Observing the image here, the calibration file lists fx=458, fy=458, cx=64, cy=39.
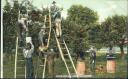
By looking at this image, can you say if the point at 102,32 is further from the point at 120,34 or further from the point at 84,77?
the point at 84,77

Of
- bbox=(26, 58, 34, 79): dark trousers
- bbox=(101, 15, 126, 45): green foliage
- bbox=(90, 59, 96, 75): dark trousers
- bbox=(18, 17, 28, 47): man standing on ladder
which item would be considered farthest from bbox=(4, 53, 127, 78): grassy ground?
bbox=(101, 15, 126, 45): green foliage

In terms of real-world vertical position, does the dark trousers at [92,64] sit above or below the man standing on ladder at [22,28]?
below

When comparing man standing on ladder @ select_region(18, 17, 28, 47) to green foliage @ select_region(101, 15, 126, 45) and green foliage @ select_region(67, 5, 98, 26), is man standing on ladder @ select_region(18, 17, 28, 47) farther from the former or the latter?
green foliage @ select_region(101, 15, 126, 45)

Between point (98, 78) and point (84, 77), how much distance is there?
23.1 inches

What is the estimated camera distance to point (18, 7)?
1784cm

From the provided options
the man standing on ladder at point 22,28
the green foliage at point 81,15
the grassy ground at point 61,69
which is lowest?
the grassy ground at point 61,69

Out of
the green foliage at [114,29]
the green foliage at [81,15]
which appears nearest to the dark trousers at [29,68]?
the green foliage at [81,15]

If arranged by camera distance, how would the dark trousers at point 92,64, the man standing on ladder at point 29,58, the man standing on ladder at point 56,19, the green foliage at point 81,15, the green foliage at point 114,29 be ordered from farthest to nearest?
the green foliage at point 114,29
the green foliage at point 81,15
the dark trousers at point 92,64
the man standing on ladder at point 56,19
the man standing on ladder at point 29,58

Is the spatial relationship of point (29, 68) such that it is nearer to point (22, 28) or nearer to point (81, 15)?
point (22, 28)

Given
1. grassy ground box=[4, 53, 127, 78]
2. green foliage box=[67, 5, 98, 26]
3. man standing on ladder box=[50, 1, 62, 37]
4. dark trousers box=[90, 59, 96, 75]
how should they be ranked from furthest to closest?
1. green foliage box=[67, 5, 98, 26]
2. dark trousers box=[90, 59, 96, 75]
3. grassy ground box=[4, 53, 127, 78]
4. man standing on ladder box=[50, 1, 62, 37]

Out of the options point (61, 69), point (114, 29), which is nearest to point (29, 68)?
point (61, 69)

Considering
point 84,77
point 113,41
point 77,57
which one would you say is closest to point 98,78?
point 84,77

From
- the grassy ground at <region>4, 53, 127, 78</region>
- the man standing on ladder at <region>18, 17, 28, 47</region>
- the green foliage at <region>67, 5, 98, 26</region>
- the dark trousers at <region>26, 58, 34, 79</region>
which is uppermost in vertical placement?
the green foliage at <region>67, 5, 98, 26</region>

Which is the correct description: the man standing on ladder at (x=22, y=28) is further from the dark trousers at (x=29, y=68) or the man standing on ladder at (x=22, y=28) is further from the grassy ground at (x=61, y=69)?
the grassy ground at (x=61, y=69)
